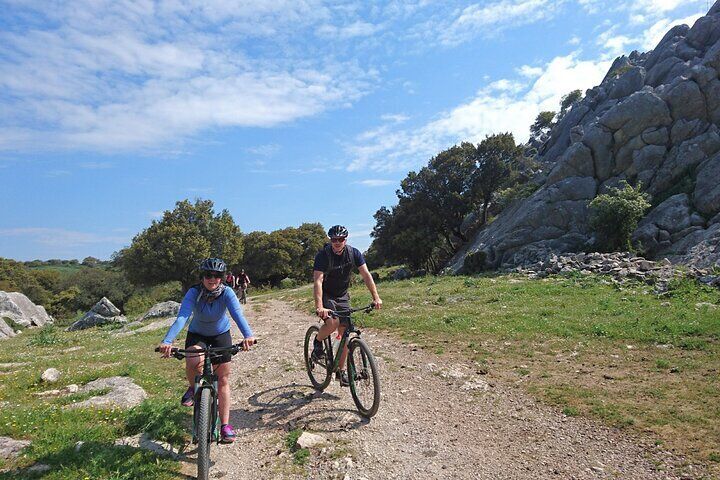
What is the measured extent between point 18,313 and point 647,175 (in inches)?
2194

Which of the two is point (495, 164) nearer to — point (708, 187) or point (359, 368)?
point (708, 187)

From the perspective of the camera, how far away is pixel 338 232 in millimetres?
8219

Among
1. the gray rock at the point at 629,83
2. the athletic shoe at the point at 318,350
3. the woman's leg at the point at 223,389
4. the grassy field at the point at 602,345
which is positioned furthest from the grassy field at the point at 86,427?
the gray rock at the point at 629,83

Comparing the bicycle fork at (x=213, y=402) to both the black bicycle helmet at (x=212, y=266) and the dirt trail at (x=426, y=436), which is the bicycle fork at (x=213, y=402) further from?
the black bicycle helmet at (x=212, y=266)

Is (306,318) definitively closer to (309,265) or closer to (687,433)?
(687,433)

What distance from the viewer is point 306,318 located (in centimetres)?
2095

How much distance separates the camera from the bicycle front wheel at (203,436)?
18.0 feet

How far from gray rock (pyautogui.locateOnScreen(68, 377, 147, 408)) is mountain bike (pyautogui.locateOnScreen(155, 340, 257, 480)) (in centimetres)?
311

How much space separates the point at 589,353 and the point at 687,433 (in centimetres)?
464

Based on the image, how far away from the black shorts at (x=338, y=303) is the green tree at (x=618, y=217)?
27.1 m

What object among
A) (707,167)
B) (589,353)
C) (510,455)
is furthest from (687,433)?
(707,167)

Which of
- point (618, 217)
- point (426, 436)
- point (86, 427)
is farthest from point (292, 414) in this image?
point (618, 217)

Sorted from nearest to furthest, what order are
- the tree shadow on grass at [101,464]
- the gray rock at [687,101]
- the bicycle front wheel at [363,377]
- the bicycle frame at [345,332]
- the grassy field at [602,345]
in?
1. the tree shadow on grass at [101,464]
2. the grassy field at [602,345]
3. the bicycle front wheel at [363,377]
4. the bicycle frame at [345,332]
5. the gray rock at [687,101]

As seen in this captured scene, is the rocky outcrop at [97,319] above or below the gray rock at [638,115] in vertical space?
below
